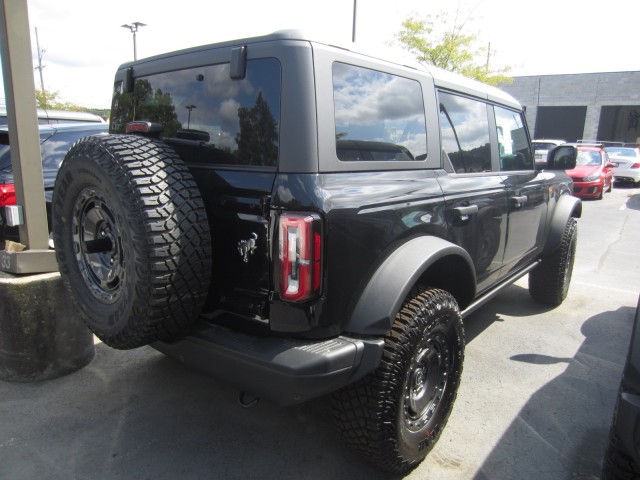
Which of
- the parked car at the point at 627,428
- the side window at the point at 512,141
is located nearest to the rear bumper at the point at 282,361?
the parked car at the point at 627,428

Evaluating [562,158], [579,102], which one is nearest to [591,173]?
[562,158]

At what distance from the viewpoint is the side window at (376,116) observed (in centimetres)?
212

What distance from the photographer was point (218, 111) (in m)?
2.22

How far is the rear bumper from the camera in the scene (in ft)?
6.03

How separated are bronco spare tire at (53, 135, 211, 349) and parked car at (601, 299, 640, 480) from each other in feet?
5.55

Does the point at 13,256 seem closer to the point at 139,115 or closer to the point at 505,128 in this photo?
the point at 139,115

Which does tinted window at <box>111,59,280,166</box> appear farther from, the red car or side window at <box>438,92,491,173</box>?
the red car

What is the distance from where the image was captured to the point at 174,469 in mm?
2393

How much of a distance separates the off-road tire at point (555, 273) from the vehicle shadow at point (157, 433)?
2.87 m

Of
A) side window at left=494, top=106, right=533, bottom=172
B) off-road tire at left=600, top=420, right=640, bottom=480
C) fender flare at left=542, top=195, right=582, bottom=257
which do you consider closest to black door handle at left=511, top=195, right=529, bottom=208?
side window at left=494, top=106, right=533, bottom=172

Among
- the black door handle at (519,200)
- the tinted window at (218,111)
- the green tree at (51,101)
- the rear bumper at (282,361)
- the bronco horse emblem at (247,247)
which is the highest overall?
the green tree at (51,101)

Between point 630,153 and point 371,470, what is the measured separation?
2077 cm

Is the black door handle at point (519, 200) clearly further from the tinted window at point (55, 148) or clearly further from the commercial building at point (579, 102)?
the commercial building at point (579, 102)

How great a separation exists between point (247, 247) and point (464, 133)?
180 cm
